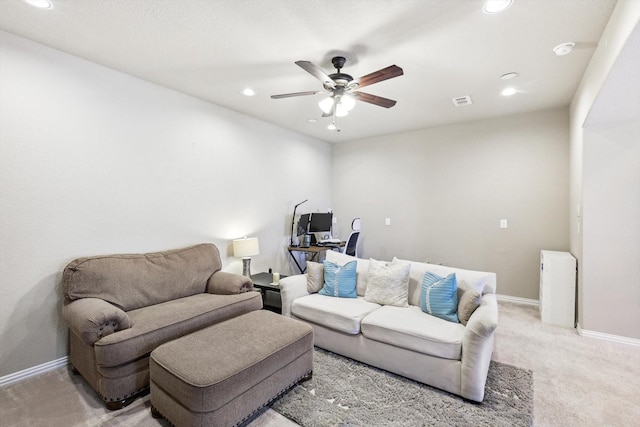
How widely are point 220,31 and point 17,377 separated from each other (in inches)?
123

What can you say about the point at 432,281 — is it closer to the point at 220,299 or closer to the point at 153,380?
the point at 220,299

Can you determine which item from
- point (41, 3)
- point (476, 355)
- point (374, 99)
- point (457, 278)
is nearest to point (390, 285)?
point (457, 278)

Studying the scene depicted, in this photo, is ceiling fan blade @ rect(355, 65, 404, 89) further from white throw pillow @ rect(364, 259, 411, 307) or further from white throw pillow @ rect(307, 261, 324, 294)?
white throw pillow @ rect(307, 261, 324, 294)

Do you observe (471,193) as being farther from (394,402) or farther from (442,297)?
(394,402)

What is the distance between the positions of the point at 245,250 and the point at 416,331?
2351 millimetres

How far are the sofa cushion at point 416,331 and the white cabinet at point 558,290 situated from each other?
6.24 feet

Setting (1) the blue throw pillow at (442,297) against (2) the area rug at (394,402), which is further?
(1) the blue throw pillow at (442,297)

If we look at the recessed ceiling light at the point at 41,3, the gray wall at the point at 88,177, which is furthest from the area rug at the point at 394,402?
the recessed ceiling light at the point at 41,3

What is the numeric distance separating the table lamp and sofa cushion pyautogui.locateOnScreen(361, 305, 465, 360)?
1.88 meters

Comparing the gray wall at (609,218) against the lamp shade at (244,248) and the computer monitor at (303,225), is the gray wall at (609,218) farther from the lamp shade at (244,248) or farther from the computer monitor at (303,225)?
the lamp shade at (244,248)

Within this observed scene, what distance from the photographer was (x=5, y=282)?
230 cm

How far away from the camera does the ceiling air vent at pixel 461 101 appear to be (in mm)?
3552

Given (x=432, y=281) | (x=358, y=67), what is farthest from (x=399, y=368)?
(x=358, y=67)

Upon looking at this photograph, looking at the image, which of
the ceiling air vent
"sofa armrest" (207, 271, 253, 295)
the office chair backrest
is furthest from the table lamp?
the ceiling air vent
